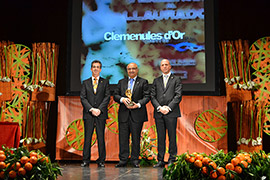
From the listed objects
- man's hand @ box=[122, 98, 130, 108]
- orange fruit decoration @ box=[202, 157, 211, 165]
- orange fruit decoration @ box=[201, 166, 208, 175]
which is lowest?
orange fruit decoration @ box=[201, 166, 208, 175]

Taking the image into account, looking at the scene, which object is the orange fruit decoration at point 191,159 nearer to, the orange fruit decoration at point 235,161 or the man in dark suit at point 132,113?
the orange fruit decoration at point 235,161

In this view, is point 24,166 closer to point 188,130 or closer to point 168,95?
point 168,95

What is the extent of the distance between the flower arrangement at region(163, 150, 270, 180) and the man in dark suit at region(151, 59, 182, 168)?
187cm

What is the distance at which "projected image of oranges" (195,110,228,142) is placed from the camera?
5062 millimetres

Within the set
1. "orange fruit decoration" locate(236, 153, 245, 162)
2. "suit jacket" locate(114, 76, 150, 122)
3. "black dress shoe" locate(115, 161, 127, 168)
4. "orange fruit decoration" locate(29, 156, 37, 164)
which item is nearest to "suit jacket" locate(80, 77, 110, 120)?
"suit jacket" locate(114, 76, 150, 122)

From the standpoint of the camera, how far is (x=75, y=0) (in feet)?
17.7

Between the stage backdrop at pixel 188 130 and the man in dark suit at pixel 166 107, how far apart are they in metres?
0.67

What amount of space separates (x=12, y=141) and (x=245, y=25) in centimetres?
392

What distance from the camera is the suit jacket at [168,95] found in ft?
14.2

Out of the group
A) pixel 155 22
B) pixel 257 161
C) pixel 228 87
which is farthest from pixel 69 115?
pixel 257 161

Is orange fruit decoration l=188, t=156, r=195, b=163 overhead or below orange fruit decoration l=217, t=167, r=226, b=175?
overhead

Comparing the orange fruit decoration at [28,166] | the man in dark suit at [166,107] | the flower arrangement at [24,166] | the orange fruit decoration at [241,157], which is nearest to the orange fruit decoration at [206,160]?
the orange fruit decoration at [241,157]

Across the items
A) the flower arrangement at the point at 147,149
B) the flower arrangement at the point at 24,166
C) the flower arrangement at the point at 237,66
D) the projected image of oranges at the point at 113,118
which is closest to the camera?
the flower arrangement at the point at 24,166

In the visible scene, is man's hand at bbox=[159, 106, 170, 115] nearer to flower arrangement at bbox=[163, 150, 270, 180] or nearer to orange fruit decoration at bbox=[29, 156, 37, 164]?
flower arrangement at bbox=[163, 150, 270, 180]
